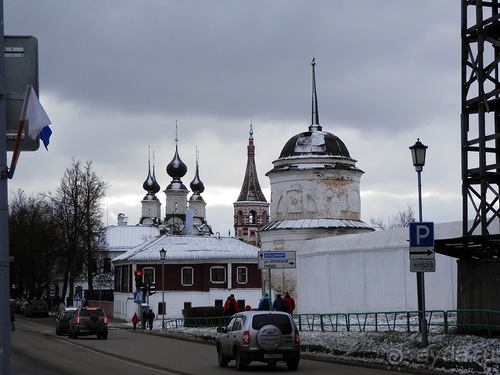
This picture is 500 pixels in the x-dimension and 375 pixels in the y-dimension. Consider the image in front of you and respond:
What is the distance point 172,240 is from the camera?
87875 millimetres

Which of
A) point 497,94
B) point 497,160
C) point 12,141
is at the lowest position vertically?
point 12,141

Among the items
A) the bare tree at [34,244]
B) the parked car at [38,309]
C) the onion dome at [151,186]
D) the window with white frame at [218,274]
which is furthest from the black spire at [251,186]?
the parked car at [38,309]

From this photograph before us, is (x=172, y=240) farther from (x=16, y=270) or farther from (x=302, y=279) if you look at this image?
(x=302, y=279)

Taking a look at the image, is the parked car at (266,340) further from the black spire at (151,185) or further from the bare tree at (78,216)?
the black spire at (151,185)

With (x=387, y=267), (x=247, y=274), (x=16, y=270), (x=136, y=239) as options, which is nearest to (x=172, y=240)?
(x=247, y=274)

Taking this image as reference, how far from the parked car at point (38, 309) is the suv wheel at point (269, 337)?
60436 millimetres

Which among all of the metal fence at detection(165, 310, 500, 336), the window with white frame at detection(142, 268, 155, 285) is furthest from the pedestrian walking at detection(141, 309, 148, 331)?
the window with white frame at detection(142, 268, 155, 285)

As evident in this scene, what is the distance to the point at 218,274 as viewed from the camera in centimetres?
8506

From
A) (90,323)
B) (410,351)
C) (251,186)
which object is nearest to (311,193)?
(90,323)

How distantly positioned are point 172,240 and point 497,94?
63278 mm

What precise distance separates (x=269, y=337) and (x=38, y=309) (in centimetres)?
6076

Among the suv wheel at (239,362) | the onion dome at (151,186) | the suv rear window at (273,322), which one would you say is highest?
the onion dome at (151,186)

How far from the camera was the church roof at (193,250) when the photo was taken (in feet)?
275

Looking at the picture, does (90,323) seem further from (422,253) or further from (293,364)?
(422,253)
